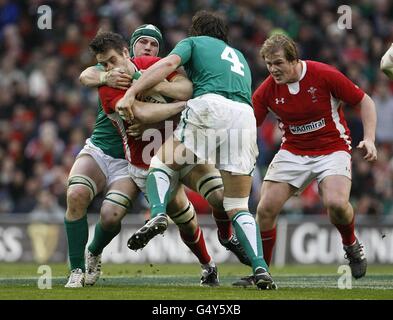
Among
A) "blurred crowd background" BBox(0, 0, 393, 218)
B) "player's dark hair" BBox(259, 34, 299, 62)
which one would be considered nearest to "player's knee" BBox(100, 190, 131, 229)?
"player's dark hair" BBox(259, 34, 299, 62)

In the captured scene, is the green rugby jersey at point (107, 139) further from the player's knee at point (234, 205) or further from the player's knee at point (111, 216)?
the player's knee at point (234, 205)

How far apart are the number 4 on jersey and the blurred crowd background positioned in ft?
27.1

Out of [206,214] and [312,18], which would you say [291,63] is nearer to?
[206,214]

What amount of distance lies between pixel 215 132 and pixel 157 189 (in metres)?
0.64

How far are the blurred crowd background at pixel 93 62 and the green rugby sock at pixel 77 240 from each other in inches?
303

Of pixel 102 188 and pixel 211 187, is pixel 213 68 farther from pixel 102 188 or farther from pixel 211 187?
pixel 102 188

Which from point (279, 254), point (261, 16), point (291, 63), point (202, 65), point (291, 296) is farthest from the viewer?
point (261, 16)

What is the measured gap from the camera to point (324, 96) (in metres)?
9.38

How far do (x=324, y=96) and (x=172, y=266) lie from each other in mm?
6179

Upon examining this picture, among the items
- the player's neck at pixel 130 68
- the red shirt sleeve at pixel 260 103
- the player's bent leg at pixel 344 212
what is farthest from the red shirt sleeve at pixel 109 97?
→ the player's bent leg at pixel 344 212

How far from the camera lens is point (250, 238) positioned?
832 centimetres

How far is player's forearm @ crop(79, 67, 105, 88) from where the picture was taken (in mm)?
8773

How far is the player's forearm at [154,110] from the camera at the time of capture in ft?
27.7
